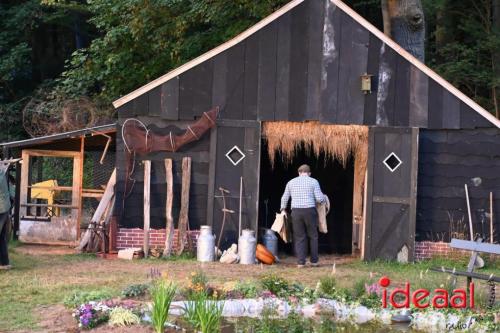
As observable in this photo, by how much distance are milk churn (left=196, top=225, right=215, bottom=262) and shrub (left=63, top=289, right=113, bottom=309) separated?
16.1 feet

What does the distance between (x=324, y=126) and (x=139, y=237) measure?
3706 millimetres

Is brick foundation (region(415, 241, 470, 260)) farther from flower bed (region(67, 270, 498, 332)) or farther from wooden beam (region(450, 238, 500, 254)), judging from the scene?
flower bed (region(67, 270, 498, 332))

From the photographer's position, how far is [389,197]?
52.4 ft

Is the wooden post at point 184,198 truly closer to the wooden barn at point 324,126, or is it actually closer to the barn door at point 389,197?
the wooden barn at point 324,126

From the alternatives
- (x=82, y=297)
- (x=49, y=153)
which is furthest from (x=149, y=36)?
(x=82, y=297)

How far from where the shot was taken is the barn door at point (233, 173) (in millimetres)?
A: 16062

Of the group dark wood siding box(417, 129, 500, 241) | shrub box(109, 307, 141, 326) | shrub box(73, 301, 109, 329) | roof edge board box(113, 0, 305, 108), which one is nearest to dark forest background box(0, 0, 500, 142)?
roof edge board box(113, 0, 305, 108)

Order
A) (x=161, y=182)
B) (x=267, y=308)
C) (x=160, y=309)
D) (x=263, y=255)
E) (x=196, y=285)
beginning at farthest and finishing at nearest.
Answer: (x=161, y=182) < (x=263, y=255) < (x=196, y=285) < (x=267, y=308) < (x=160, y=309)

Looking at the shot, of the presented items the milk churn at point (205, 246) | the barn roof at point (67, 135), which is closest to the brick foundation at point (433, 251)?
the milk churn at point (205, 246)

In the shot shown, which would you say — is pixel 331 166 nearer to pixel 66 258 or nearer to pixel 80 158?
pixel 80 158

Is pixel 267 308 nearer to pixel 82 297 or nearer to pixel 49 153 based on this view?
pixel 82 297

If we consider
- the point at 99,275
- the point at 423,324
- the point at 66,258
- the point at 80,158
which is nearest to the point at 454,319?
the point at 423,324

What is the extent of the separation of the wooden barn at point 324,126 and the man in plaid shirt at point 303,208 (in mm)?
1072

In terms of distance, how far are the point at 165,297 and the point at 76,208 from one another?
9.53 meters
